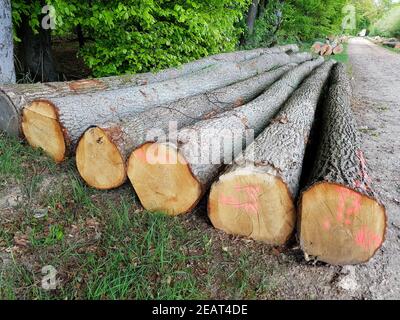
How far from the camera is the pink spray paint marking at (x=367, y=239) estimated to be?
2283 millimetres

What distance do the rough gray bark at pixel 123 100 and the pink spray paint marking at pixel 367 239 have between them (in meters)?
2.31

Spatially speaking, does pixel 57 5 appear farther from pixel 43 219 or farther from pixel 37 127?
pixel 43 219

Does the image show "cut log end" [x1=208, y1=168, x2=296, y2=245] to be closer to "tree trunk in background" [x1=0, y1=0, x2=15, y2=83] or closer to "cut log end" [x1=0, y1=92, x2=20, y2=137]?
"cut log end" [x1=0, y1=92, x2=20, y2=137]

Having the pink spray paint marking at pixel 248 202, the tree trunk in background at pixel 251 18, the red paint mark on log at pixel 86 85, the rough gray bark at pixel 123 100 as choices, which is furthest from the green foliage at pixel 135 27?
the tree trunk in background at pixel 251 18

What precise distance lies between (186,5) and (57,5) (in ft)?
7.02

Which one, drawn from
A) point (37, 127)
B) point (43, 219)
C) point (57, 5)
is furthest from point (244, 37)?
point (43, 219)

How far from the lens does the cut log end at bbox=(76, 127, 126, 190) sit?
2969 mm

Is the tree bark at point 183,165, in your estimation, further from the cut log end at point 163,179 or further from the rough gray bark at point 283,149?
the rough gray bark at point 283,149

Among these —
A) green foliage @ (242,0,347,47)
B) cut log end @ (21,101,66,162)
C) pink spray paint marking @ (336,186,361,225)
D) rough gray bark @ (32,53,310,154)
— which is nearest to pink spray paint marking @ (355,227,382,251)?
pink spray paint marking @ (336,186,361,225)

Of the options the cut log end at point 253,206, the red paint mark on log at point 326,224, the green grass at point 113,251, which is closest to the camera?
the green grass at point 113,251

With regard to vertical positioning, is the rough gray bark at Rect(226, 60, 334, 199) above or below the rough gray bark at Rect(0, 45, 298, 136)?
below

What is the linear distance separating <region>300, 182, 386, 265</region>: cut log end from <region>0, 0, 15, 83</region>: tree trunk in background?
159 inches

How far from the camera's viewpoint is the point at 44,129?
3.44m

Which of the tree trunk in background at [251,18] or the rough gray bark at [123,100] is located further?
the tree trunk in background at [251,18]
